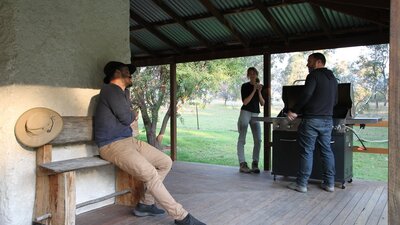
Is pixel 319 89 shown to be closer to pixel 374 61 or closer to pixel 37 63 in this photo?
pixel 37 63

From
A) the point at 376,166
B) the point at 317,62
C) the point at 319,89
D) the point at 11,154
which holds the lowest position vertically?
the point at 376,166

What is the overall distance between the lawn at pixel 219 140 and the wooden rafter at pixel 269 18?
463 cm

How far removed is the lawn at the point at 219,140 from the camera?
9.22 meters

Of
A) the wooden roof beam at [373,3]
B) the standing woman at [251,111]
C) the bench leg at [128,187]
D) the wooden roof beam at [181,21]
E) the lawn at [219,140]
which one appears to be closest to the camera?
the wooden roof beam at [373,3]

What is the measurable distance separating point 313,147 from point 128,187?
2.27 metres

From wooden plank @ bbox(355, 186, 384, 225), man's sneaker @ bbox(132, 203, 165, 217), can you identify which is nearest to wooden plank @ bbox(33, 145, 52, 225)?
man's sneaker @ bbox(132, 203, 165, 217)

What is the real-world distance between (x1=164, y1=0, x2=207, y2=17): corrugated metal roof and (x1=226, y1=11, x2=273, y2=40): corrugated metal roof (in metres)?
0.45

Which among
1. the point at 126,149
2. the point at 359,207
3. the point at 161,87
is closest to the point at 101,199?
the point at 126,149

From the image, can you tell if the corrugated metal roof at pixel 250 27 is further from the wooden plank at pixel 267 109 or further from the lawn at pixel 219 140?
the lawn at pixel 219 140

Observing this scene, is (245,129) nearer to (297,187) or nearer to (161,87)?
(297,187)

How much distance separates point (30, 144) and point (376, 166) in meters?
8.51

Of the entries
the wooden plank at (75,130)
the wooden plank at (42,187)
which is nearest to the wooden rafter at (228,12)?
the wooden plank at (75,130)

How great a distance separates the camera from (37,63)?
3086mm

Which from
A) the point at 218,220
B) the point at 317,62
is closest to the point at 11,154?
the point at 218,220
